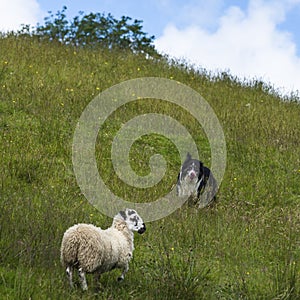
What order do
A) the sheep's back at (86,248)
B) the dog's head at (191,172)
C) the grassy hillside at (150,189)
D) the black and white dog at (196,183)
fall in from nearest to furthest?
the sheep's back at (86,248), the grassy hillside at (150,189), the black and white dog at (196,183), the dog's head at (191,172)

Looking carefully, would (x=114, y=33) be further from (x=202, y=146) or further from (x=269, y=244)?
(x=269, y=244)

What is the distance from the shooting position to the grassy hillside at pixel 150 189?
23.0ft

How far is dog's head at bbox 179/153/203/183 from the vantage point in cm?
1127

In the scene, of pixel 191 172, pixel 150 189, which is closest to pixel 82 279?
pixel 150 189

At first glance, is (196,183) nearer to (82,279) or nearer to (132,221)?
(132,221)

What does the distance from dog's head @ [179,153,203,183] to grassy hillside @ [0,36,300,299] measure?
0.43m

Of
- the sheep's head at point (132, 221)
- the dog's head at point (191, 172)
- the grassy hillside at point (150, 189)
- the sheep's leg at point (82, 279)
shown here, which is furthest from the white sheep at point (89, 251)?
the dog's head at point (191, 172)

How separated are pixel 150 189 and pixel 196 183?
0.87 m

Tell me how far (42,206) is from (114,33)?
2030 cm

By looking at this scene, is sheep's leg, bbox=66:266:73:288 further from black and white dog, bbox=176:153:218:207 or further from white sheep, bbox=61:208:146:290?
black and white dog, bbox=176:153:218:207

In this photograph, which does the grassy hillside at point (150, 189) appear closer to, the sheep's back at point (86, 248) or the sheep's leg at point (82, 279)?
the sheep's leg at point (82, 279)

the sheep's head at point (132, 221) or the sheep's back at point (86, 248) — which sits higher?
the sheep's head at point (132, 221)

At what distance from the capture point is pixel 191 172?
443 inches

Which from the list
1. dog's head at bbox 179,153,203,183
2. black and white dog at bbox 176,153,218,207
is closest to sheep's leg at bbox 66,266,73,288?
black and white dog at bbox 176,153,218,207
